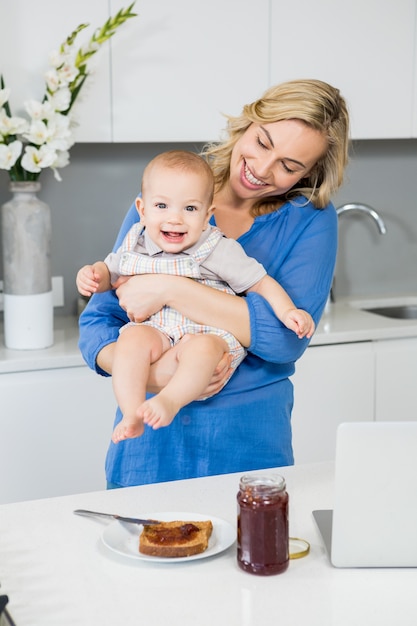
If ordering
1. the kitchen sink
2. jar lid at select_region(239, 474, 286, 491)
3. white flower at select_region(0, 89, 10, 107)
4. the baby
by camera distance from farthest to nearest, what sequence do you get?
the kitchen sink < white flower at select_region(0, 89, 10, 107) < the baby < jar lid at select_region(239, 474, 286, 491)

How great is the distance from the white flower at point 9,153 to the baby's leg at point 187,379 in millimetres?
1091

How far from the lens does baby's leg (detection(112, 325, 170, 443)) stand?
1.45 metres

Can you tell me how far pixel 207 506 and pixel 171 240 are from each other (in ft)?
1.64

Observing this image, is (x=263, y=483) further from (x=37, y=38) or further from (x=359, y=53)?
(x=359, y=53)

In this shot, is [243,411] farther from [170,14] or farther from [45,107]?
[170,14]

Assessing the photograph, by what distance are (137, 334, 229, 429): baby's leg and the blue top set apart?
0.14 meters

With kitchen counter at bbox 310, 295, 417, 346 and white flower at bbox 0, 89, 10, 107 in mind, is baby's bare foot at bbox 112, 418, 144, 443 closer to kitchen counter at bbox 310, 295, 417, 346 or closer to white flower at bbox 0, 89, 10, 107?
white flower at bbox 0, 89, 10, 107

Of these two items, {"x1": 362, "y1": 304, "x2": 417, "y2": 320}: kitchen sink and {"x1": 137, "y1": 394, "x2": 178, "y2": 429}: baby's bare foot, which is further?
{"x1": 362, "y1": 304, "x2": 417, "y2": 320}: kitchen sink

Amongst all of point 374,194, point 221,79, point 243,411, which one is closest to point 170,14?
point 221,79

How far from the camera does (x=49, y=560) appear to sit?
1.27m

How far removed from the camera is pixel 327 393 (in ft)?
9.34

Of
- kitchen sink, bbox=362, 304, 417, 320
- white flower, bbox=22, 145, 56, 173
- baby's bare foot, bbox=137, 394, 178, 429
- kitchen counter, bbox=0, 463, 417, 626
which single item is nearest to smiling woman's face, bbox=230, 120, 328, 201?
baby's bare foot, bbox=137, 394, 178, 429

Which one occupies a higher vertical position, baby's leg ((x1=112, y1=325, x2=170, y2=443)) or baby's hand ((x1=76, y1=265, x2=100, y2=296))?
baby's hand ((x1=76, y1=265, x2=100, y2=296))

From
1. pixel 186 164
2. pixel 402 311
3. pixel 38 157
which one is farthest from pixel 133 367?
pixel 402 311
